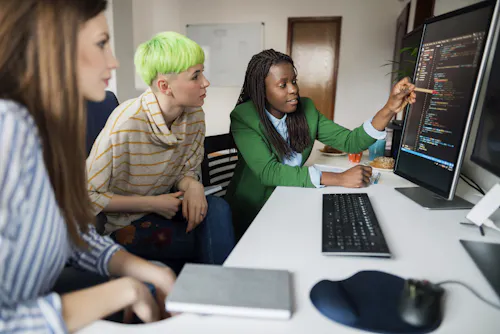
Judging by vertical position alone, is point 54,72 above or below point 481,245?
above

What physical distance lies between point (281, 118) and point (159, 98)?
0.59 m

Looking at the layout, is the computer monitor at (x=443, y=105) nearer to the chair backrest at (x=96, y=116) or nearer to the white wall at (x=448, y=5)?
the white wall at (x=448, y=5)

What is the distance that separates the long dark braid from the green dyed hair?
351 millimetres

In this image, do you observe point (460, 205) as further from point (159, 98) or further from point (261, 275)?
point (159, 98)

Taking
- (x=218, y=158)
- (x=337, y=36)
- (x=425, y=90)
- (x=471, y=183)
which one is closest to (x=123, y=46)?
(x=337, y=36)

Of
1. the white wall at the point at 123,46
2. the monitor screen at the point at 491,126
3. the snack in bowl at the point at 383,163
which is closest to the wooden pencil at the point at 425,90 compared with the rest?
the monitor screen at the point at 491,126

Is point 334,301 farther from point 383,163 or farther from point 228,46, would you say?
point 228,46

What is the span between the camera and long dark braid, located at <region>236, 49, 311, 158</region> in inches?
61.2

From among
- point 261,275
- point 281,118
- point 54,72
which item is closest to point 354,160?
point 281,118

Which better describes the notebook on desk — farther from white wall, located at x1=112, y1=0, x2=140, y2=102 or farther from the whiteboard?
the whiteboard

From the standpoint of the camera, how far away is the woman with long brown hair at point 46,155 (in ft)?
1.62

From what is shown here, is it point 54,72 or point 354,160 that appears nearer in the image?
point 54,72

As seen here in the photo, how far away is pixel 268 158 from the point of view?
1424 millimetres

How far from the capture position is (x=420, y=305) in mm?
522
